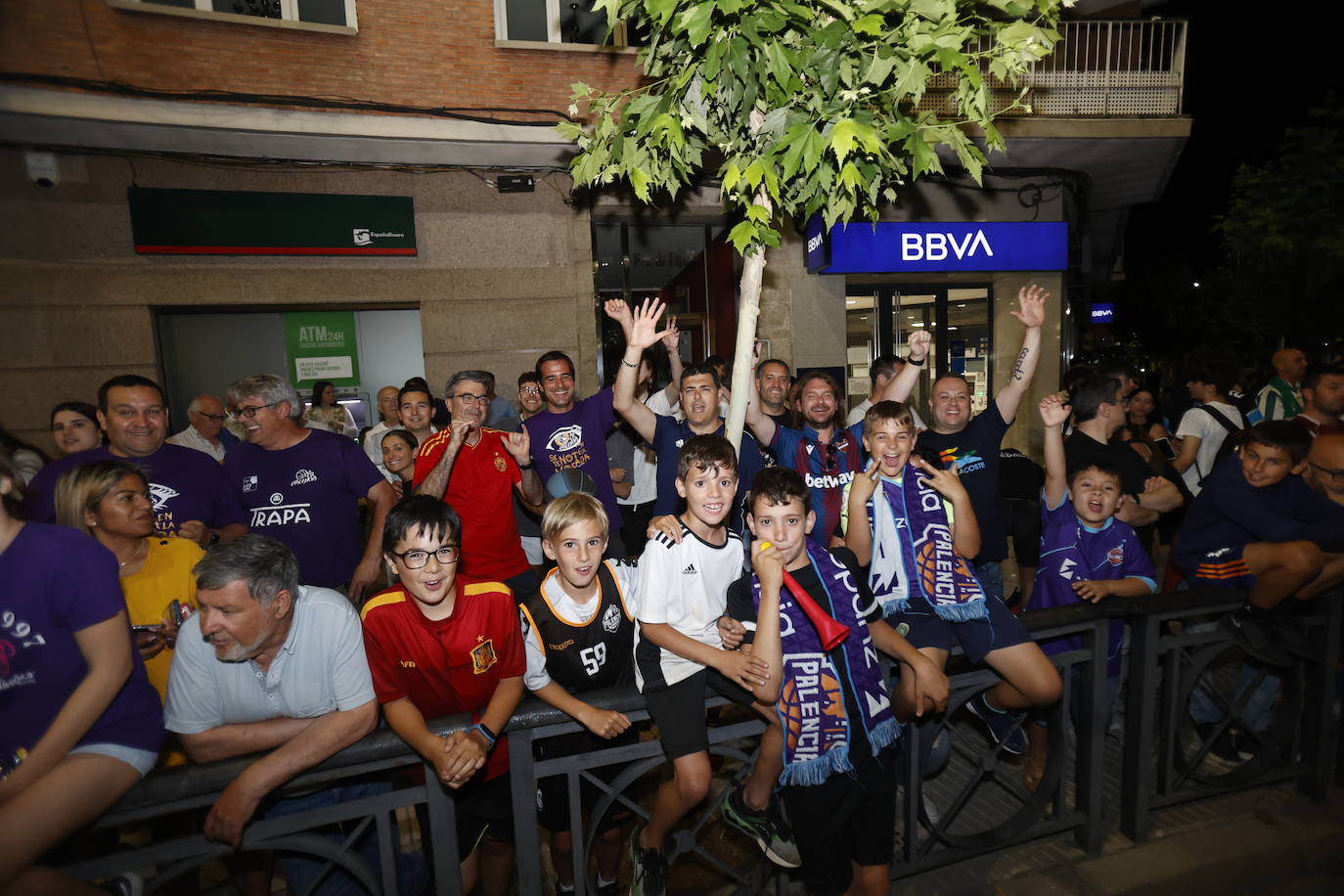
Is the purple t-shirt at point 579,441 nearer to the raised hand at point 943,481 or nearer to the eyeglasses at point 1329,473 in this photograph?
the raised hand at point 943,481

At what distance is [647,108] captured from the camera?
2678mm

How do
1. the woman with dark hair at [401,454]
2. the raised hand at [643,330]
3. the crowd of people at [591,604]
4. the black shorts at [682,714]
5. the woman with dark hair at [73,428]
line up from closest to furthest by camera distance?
the crowd of people at [591,604] < the black shorts at [682,714] < the raised hand at [643,330] < the woman with dark hair at [73,428] < the woman with dark hair at [401,454]

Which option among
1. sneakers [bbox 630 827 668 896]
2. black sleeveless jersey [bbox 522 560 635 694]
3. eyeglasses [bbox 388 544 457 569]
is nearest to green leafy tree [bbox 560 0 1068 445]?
black sleeveless jersey [bbox 522 560 635 694]

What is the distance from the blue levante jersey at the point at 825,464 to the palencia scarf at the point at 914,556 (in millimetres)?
807

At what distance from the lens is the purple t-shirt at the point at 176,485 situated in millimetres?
3748

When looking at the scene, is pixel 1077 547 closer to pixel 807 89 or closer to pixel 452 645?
pixel 807 89

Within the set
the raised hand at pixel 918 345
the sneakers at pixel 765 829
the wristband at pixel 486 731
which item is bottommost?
the sneakers at pixel 765 829

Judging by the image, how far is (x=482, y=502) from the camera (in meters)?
4.39

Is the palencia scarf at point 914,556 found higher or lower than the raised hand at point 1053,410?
lower

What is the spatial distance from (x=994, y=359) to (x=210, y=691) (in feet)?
41.3

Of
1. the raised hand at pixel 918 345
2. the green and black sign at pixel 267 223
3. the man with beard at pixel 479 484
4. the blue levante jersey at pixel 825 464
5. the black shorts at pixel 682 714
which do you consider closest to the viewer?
the black shorts at pixel 682 714

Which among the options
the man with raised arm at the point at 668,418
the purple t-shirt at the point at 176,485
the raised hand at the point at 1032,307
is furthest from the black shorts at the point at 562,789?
the raised hand at the point at 1032,307

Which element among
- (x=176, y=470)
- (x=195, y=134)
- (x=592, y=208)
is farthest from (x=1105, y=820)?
(x=195, y=134)

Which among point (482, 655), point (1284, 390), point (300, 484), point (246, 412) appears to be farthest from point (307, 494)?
point (1284, 390)
